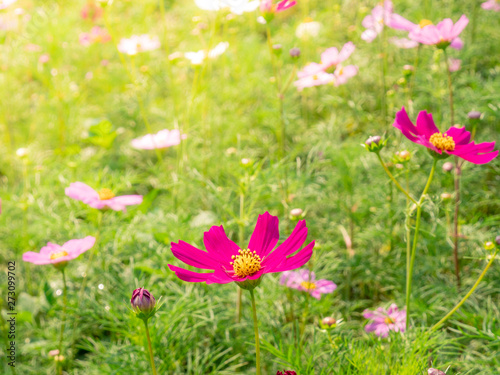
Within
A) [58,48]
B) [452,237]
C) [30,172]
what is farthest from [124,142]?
A: [452,237]

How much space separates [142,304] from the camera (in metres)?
0.56

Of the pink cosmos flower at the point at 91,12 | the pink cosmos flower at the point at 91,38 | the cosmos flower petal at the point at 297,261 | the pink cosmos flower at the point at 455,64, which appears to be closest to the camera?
the cosmos flower petal at the point at 297,261

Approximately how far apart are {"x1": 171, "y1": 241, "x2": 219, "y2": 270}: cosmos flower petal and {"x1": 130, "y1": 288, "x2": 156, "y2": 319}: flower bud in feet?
0.20

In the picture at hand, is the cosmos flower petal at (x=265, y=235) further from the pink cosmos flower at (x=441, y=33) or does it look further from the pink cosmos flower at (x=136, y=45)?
the pink cosmos flower at (x=136, y=45)

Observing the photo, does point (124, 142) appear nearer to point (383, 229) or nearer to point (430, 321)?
point (383, 229)

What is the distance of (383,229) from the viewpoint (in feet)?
3.80

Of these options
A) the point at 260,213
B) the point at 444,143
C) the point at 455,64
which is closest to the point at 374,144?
the point at 444,143

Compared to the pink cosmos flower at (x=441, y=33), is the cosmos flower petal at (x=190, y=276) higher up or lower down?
lower down

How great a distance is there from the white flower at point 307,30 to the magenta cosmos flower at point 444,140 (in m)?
1.21

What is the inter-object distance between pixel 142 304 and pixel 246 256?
14 cm

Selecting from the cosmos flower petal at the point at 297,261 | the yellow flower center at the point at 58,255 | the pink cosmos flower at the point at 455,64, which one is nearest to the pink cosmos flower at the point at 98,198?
the yellow flower center at the point at 58,255

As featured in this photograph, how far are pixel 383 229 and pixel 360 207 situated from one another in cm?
10

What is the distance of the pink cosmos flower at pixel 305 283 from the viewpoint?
3.04ft

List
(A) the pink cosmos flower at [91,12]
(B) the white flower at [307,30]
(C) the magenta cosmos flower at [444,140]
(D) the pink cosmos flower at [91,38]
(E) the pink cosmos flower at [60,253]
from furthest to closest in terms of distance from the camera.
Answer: (A) the pink cosmos flower at [91,12]
(D) the pink cosmos flower at [91,38]
(B) the white flower at [307,30]
(E) the pink cosmos flower at [60,253]
(C) the magenta cosmos flower at [444,140]
